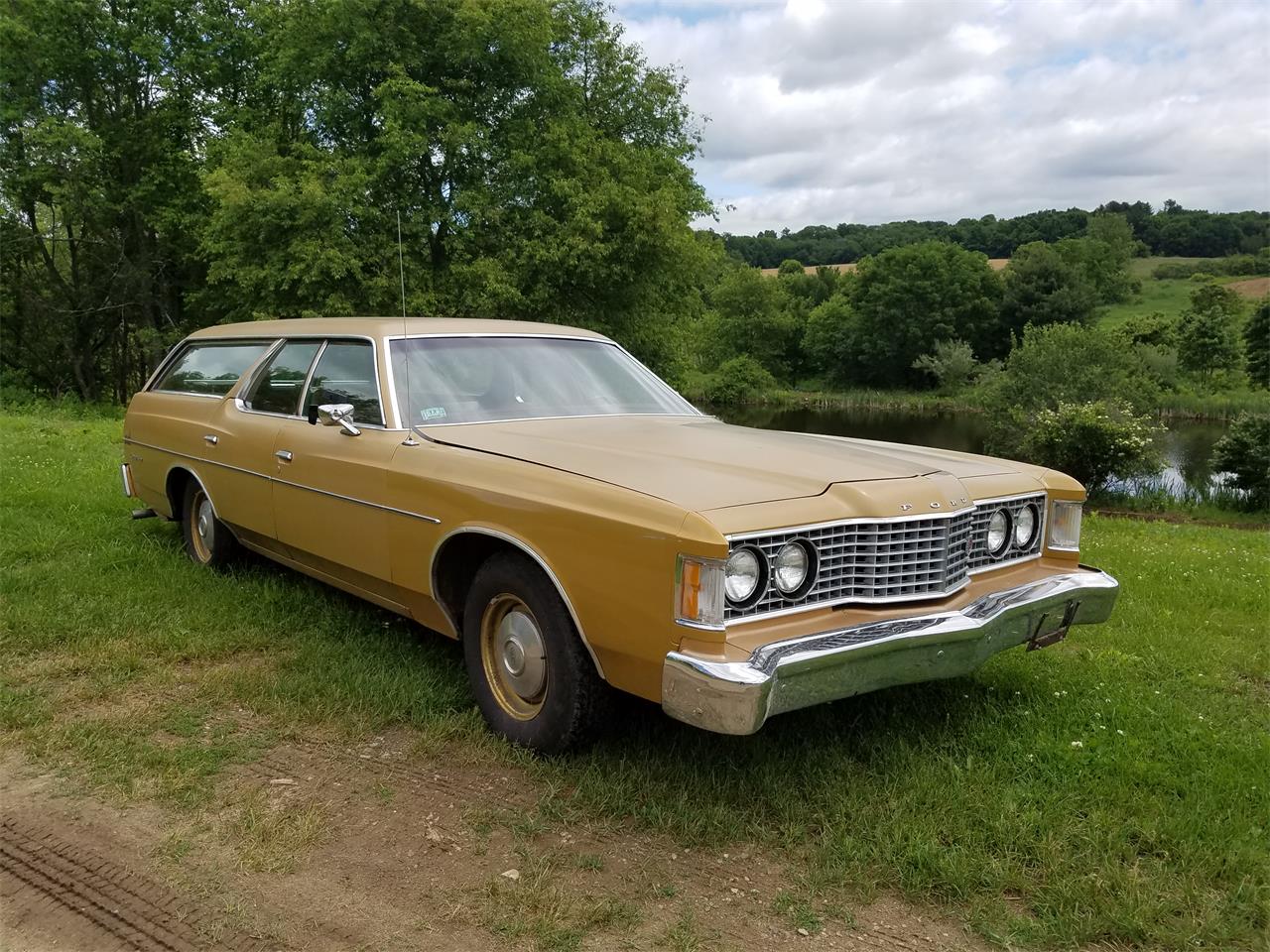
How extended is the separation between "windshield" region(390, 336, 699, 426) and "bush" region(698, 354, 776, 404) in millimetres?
60387

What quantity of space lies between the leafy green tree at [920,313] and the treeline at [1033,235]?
10.9 metres

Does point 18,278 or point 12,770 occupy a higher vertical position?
point 18,278

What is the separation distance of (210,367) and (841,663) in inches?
185

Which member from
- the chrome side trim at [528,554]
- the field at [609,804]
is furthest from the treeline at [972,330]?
the chrome side trim at [528,554]

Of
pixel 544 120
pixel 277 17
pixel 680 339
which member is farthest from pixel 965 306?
pixel 277 17

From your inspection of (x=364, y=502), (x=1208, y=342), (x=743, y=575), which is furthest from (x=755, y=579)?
(x=1208, y=342)

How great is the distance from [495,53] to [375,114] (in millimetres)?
3327

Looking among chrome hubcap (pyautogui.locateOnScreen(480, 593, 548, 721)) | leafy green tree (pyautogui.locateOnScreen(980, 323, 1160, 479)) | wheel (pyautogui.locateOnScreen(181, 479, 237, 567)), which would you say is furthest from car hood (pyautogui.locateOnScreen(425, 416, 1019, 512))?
leafy green tree (pyautogui.locateOnScreen(980, 323, 1160, 479))

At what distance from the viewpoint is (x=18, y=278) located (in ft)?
97.2

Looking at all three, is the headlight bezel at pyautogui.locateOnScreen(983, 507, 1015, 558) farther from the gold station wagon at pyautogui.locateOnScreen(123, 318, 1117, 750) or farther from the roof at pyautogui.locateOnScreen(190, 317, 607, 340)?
the roof at pyautogui.locateOnScreen(190, 317, 607, 340)

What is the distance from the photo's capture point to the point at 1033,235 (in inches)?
3526

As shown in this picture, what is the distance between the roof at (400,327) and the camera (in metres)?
4.54

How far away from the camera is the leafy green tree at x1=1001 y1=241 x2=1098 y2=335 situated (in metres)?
62.9

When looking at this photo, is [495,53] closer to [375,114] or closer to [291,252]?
[375,114]
